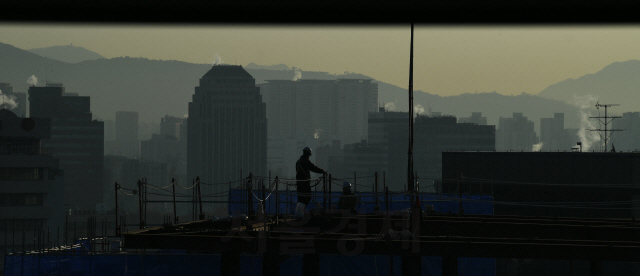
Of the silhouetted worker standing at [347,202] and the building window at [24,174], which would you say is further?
the building window at [24,174]

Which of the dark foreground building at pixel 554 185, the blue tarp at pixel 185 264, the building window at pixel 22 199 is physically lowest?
the building window at pixel 22 199

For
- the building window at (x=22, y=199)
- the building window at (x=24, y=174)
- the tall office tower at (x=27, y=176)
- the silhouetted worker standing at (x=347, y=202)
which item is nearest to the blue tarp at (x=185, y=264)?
the silhouetted worker standing at (x=347, y=202)

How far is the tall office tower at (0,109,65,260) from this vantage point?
358ft

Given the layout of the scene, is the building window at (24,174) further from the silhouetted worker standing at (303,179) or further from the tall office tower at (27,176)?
the silhouetted worker standing at (303,179)

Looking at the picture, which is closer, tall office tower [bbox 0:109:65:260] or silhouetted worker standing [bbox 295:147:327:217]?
silhouetted worker standing [bbox 295:147:327:217]

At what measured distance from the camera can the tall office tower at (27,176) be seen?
109 m

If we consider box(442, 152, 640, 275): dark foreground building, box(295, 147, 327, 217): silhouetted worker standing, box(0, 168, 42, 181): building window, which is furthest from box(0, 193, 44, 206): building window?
box(295, 147, 327, 217): silhouetted worker standing

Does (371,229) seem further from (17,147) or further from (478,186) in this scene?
(17,147)

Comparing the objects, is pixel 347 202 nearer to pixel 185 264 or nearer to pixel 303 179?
pixel 303 179

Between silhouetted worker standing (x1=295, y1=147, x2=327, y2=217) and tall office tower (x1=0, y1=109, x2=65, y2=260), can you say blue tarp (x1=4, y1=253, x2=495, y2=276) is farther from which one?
tall office tower (x1=0, y1=109, x2=65, y2=260)
